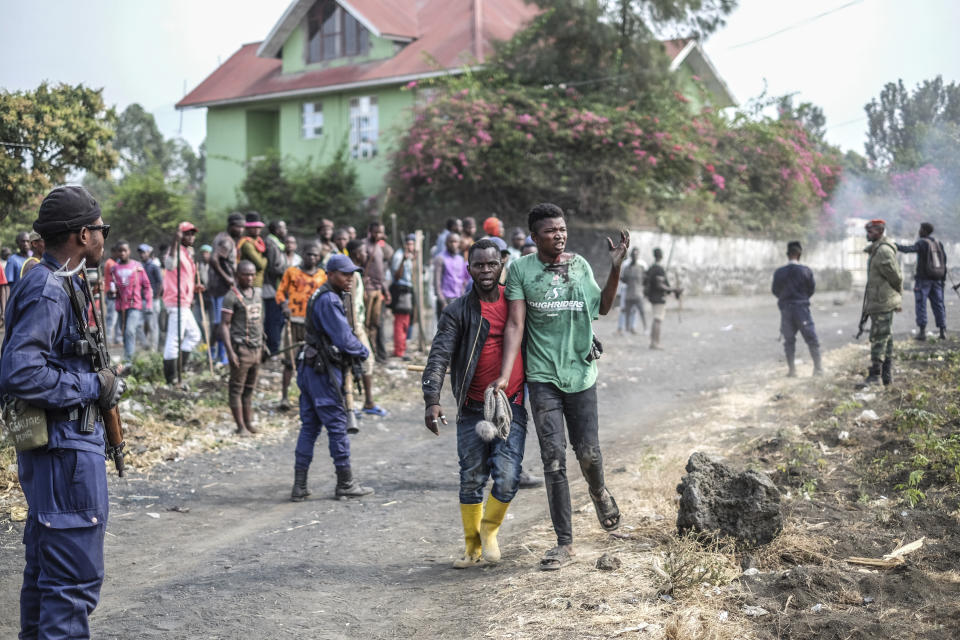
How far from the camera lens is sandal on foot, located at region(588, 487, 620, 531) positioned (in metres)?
5.39

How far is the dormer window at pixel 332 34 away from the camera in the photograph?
83.9 feet

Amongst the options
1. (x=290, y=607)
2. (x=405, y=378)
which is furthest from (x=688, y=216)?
(x=290, y=607)

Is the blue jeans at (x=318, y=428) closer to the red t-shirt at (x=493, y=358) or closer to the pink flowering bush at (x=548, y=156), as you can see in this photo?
the red t-shirt at (x=493, y=358)

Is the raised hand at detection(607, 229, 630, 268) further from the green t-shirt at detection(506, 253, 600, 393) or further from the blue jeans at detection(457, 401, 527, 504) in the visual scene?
the blue jeans at detection(457, 401, 527, 504)

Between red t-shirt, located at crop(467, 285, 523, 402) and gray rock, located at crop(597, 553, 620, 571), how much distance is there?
42.2 inches

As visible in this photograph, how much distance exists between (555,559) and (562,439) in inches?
27.0

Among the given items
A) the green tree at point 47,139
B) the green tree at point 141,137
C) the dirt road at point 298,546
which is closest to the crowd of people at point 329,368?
the dirt road at point 298,546

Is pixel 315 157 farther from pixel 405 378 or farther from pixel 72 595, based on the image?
pixel 72 595

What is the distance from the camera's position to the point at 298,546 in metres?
5.86

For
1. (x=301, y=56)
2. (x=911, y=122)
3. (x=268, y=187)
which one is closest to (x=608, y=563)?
(x=911, y=122)

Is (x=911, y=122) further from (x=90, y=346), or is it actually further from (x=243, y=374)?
(x=90, y=346)

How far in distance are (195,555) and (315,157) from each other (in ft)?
69.2

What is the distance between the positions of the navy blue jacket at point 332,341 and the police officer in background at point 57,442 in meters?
3.44

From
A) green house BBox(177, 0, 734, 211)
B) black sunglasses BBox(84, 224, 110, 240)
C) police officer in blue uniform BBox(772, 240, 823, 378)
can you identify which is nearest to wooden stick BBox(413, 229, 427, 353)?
police officer in blue uniform BBox(772, 240, 823, 378)
